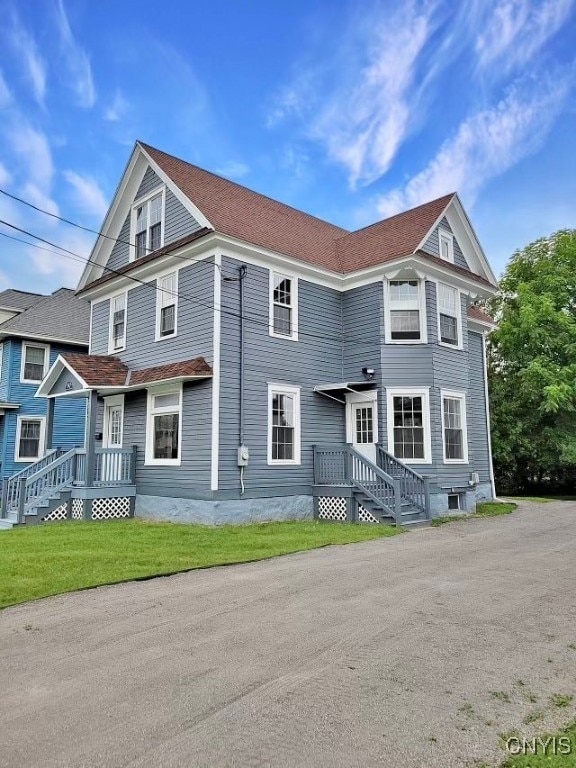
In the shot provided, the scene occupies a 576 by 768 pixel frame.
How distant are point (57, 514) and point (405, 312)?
34.8ft

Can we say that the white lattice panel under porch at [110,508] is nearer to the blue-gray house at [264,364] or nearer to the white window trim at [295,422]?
the blue-gray house at [264,364]

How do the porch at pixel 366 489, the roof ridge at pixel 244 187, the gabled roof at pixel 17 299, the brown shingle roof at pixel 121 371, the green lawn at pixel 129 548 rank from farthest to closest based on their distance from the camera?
the gabled roof at pixel 17 299, the roof ridge at pixel 244 187, the porch at pixel 366 489, the brown shingle roof at pixel 121 371, the green lawn at pixel 129 548

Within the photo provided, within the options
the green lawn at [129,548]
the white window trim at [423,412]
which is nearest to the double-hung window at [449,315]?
the white window trim at [423,412]

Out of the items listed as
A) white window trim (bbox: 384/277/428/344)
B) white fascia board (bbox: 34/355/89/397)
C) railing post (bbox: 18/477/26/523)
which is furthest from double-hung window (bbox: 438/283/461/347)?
railing post (bbox: 18/477/26/523)

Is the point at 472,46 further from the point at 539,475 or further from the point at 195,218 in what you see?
the point at 539,475

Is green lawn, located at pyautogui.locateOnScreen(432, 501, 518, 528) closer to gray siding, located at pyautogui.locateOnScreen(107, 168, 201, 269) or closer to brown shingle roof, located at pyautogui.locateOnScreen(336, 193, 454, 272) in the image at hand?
brown shingle roof, located at pyautogui.locateOnScreen(336, 193, 454, 272)

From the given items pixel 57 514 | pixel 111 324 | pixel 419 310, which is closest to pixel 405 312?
pixel 419 310

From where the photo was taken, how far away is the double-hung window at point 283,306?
47.4ft

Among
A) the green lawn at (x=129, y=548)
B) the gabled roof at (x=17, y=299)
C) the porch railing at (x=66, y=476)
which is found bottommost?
the green lawn at (x=129, y=548)

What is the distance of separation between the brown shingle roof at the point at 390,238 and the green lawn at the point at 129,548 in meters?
7.41

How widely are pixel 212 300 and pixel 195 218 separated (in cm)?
243

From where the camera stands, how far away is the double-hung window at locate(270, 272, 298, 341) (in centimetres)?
1446

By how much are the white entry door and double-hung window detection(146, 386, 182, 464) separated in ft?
15.9

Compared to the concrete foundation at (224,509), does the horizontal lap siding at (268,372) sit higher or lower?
higher
